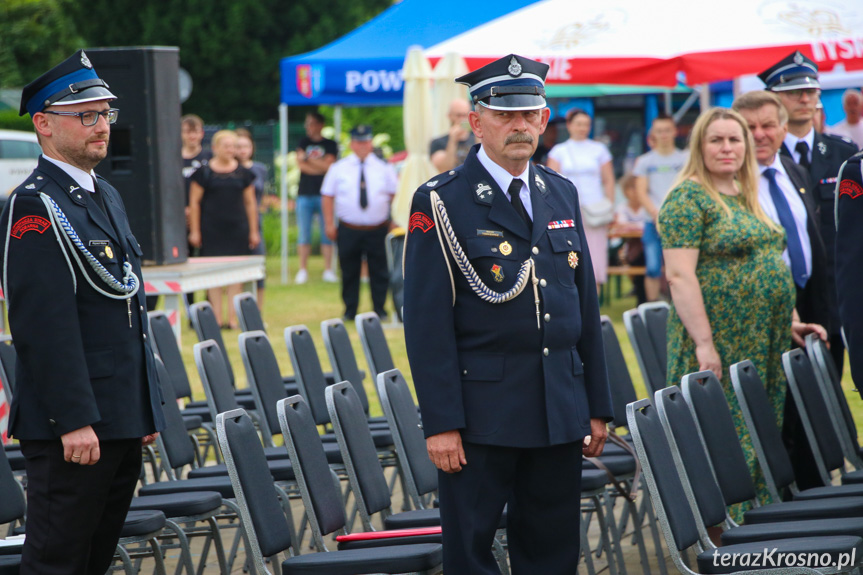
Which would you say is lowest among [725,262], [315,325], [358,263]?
[315,325]

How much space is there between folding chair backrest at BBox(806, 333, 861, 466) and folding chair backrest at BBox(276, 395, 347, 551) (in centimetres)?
221

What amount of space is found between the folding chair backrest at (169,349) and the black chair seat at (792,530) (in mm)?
3230

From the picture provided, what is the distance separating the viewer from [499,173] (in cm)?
355

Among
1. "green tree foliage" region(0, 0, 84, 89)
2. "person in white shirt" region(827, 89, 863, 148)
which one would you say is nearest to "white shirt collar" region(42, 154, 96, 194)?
"person in white shirt" region(827, 89, 863, 148)

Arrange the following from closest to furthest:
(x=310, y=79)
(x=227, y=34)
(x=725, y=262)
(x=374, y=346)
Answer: (x=725, y=262)
(x=374, y=346)
(x=310, y=79)
(x=227, y=34)

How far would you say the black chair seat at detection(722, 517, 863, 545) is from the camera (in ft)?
12.6

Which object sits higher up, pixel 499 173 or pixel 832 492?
pixel 499 173

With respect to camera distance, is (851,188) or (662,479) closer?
(662,479)

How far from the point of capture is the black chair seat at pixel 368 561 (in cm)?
360

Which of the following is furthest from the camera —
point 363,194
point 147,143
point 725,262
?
point 363,194

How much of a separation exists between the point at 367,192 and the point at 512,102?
9214 mm

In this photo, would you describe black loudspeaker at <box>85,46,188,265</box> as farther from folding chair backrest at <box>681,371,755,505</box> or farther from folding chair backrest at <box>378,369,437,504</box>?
folding chair backrest at <box>681,371,755,505</box>

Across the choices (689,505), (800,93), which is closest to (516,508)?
(689,505)

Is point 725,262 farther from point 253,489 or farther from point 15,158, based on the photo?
point 15,158
